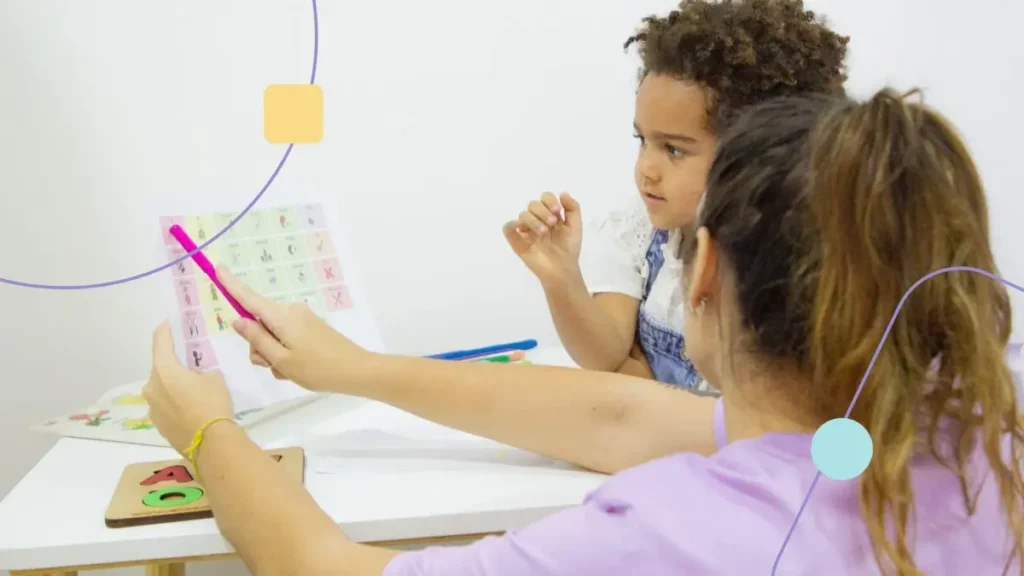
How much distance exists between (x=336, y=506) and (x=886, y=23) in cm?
105

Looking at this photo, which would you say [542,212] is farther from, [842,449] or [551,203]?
[842,449]

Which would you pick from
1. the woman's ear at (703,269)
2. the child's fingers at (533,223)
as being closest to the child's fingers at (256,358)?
the child's fingers at (533,223)

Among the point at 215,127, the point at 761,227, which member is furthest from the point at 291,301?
the point at 761,227

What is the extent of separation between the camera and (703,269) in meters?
0.50

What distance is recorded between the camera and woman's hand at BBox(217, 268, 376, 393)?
0.73m

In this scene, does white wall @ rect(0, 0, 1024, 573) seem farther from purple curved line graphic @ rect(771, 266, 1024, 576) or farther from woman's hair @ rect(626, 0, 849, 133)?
purple curved line graphic @ rect(771, 266, 1024, 576)

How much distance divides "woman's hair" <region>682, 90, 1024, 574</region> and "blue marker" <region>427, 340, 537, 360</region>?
592 millimetres

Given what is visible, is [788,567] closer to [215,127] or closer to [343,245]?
[343,245]

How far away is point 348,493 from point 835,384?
0.38 meters

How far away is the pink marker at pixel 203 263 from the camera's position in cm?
75

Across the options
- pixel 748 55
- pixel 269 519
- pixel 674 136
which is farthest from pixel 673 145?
pixel 269 519

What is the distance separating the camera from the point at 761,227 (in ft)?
1.50

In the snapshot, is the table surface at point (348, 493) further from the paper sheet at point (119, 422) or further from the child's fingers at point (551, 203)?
the child's fingers at point (551, 203)

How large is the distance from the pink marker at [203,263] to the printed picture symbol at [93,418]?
8.6 inches
